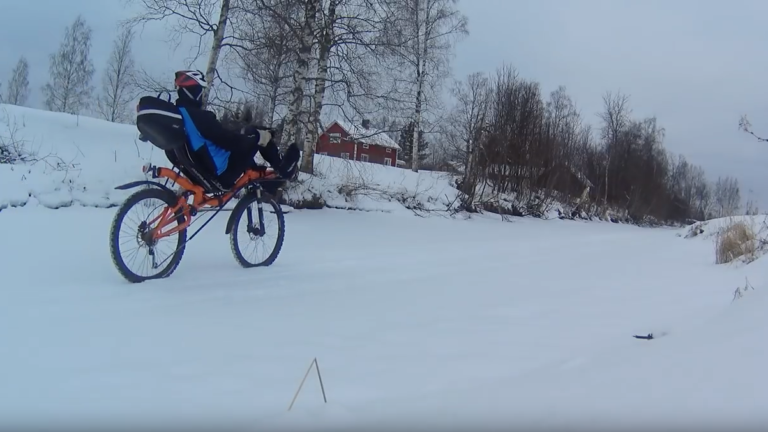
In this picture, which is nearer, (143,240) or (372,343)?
(372,343)

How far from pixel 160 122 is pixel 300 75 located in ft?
20.6

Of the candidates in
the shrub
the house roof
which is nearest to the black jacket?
the shrub

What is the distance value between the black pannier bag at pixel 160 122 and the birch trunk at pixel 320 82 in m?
6.50

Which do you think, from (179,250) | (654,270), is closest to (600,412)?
(179,250)

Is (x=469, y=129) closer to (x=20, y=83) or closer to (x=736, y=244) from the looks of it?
(x=736, y=244)

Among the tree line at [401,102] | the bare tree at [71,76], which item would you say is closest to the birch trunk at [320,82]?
the tree line at [401,102]

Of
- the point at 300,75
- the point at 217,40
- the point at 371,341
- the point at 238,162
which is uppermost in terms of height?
the point at 217,40

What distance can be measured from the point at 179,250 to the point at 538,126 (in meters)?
17.1

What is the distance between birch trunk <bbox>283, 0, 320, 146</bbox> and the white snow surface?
4514 mm

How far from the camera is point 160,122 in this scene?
12.3ft

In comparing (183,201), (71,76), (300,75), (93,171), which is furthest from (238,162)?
Answer: (71,76)

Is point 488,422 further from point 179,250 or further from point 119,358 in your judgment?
point 179,250

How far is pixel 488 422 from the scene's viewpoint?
151 cm

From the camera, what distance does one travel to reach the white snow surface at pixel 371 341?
61.7 inches
